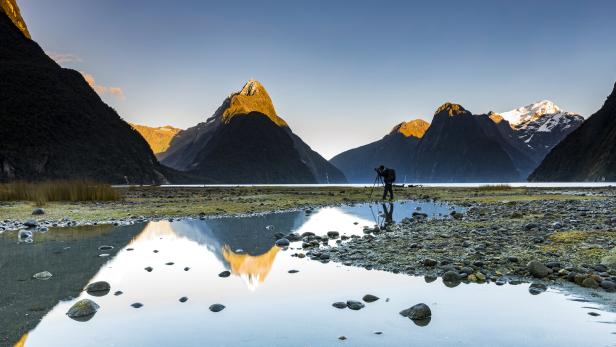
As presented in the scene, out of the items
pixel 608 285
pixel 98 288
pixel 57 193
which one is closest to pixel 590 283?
pixel 608 285

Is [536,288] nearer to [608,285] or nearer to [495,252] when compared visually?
[608,285]

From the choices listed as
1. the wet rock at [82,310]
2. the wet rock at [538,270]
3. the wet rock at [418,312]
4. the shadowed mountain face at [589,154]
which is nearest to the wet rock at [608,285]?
the wet rock at [538,270]

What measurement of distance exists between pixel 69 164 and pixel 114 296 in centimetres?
12224

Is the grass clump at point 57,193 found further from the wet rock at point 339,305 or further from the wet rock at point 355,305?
the wet rock at point 355,305

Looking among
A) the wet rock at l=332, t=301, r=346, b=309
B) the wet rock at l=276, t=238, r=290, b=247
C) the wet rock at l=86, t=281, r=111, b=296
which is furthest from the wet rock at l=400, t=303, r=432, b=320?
the wet rock at l=276, t=238, r=290, b=247

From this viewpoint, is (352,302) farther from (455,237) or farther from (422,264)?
(455,237)

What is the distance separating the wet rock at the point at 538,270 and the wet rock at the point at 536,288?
0.62 metres

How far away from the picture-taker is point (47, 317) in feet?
A: 22.1

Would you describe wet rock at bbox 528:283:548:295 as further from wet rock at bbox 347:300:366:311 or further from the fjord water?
wet rock at bbox 347:300:366:311

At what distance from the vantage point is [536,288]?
8.15 meters

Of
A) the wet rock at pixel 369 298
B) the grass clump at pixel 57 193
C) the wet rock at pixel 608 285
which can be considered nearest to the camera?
the wet rock at pixel 369 298

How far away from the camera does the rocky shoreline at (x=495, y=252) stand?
8.97m

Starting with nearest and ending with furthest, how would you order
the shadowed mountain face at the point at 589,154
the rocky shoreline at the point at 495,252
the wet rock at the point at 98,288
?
the wet rock at the point at 98,288 → the rocky shoreline at the point at 495,252 → the shadowed mountain face at the point at 589,154

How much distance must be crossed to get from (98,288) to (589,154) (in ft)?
630
